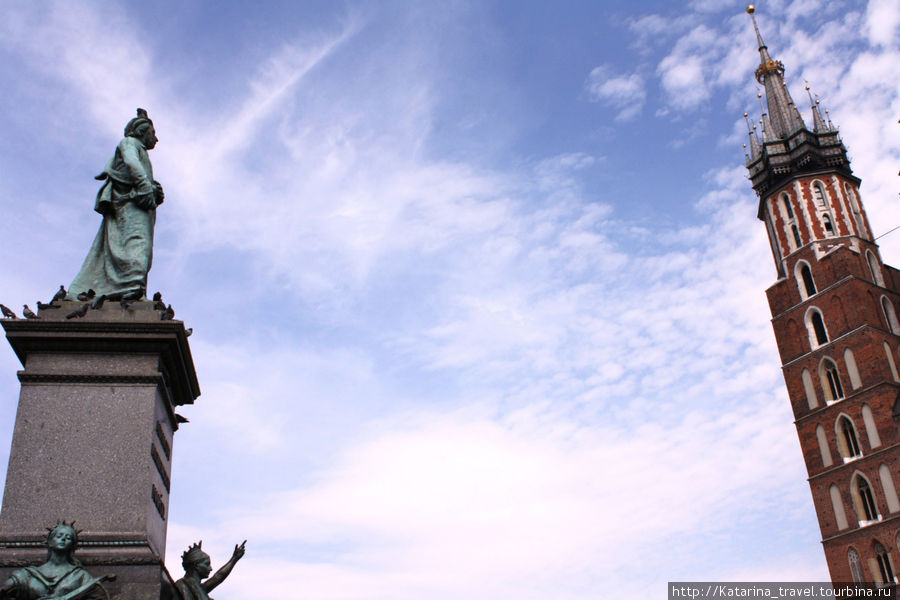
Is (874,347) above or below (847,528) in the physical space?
above

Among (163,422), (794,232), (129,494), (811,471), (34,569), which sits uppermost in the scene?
(794,232)

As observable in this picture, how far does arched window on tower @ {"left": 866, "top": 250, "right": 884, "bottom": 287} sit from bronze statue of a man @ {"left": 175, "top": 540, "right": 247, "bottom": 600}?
47.7m

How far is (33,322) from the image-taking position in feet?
23.3

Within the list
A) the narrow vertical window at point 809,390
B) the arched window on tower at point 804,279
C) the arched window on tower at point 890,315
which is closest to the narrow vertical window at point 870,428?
the narrow vertical window at point 809,390

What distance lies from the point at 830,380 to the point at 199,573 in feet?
146

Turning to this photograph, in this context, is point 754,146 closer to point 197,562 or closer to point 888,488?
point 888,488

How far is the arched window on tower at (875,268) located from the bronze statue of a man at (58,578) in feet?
161

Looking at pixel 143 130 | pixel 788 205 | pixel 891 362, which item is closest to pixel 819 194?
pixel 788 205

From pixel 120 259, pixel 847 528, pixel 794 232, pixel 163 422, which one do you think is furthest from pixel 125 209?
pixel 794 232

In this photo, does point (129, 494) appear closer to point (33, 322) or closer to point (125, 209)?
point (33, 322)

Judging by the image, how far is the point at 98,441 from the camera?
6.91 m

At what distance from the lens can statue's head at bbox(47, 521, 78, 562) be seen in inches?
231

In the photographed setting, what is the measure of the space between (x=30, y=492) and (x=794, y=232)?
1933 inches

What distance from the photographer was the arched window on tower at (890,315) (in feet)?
150
